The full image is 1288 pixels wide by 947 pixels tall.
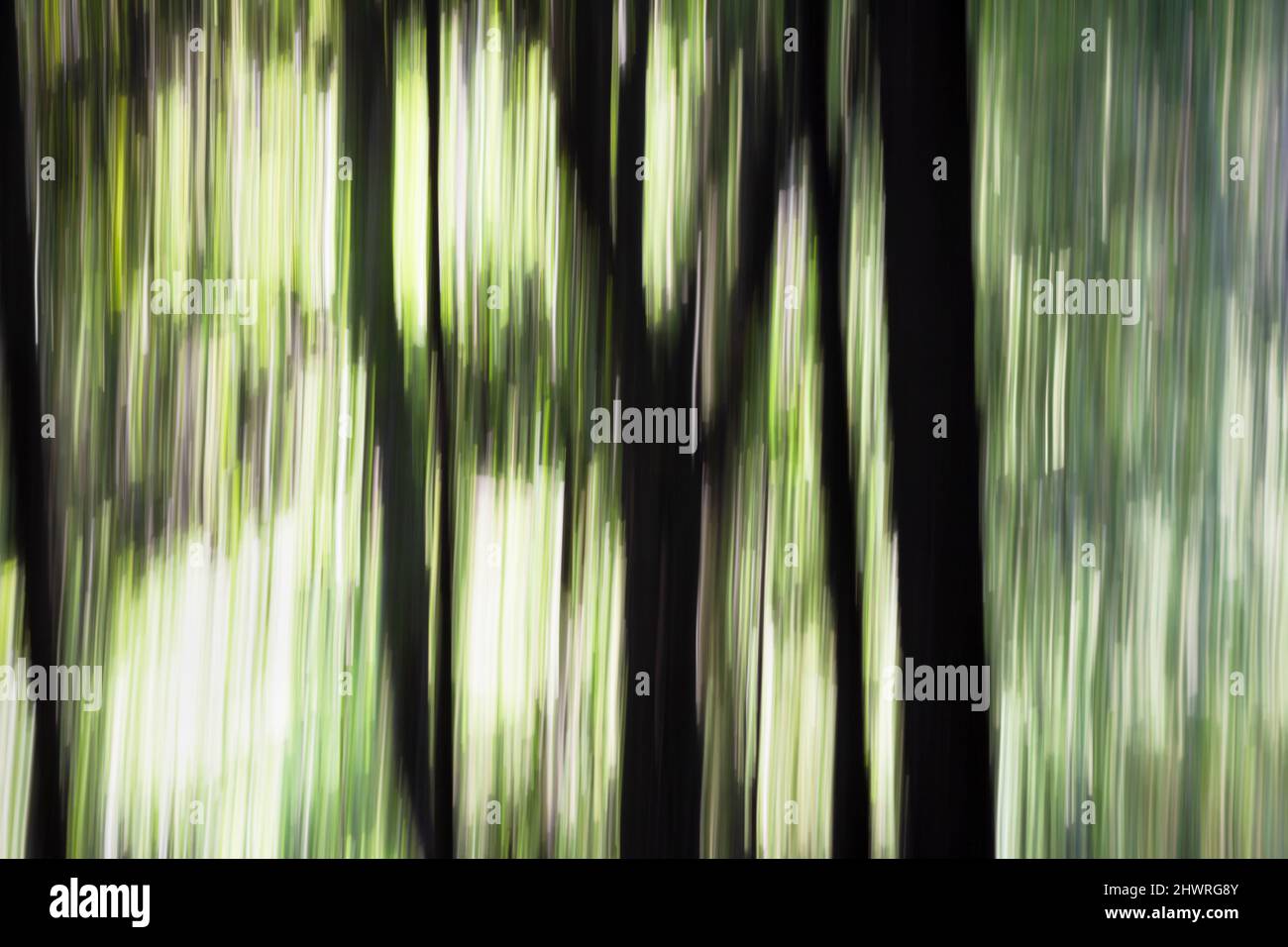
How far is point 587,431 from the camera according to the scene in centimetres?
52

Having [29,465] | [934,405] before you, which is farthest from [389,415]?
[934,405]

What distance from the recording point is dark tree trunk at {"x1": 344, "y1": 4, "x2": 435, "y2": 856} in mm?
516

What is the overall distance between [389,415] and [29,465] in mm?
227

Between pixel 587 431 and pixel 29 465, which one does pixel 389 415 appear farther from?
pixel 29 465

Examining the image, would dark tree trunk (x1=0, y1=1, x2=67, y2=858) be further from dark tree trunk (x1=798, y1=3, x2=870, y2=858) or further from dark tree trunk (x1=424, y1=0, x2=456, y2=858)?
dark tree trunk (x1=798, y1=3, x2=870, y2=858)

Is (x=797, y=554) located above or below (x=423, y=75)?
below

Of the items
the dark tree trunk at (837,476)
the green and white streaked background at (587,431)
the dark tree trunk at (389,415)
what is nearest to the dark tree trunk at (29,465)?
the green and white streaked background at (587,431)

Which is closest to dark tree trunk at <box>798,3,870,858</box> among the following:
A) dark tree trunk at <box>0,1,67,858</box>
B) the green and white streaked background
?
the green and white streaked background

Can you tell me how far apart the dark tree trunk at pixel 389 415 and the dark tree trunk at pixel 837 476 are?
0.82 ft
